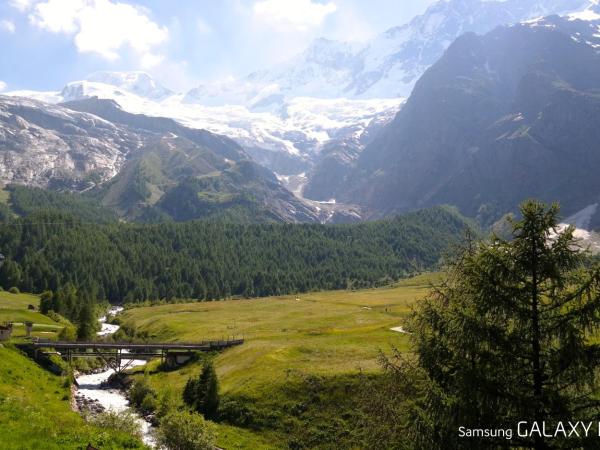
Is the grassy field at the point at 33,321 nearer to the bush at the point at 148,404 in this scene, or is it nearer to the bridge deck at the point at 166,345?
the bridge deck at the point at 166,345

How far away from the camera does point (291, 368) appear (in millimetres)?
75062

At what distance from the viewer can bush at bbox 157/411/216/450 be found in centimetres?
5378

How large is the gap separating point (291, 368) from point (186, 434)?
23905 mm

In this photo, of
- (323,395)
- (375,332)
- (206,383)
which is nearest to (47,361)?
(206,383)

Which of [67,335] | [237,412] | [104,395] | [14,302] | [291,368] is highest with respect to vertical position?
[14,302]

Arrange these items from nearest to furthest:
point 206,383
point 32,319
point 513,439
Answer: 1. point 513,439
2. point 206,383
3. point 32,319

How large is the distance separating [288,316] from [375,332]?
167 feet

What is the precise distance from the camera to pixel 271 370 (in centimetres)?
7638

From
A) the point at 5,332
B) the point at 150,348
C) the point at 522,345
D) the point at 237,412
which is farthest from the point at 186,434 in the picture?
the point at 150,348

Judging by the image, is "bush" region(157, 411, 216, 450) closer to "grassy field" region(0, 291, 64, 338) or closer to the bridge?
the bridge

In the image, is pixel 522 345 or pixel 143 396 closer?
pixel 522 345

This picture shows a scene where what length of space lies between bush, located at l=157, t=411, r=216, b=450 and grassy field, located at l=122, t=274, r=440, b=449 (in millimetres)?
6085

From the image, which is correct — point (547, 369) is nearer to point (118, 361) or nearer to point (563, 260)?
point (563, 260)

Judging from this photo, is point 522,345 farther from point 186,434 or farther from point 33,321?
point 33,321
